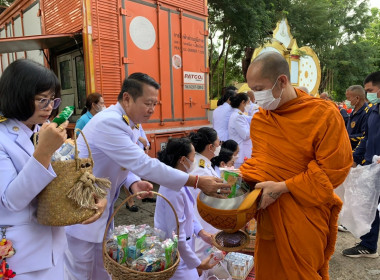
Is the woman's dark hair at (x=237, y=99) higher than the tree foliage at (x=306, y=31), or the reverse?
the tree foliage at (x=306, y=31)

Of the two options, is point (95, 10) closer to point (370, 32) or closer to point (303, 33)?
point (303, 33)

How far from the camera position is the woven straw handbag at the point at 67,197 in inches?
48.0

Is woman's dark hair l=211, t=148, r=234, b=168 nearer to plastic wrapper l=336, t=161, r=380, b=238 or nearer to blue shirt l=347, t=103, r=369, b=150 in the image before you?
plastic wrapper l=336, t=161, r=380, b=238

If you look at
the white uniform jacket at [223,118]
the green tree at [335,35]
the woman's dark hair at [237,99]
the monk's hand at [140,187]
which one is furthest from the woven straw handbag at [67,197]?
the green tree at [335,35]

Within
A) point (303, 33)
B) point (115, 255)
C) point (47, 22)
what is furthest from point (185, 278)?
point (303, 33)

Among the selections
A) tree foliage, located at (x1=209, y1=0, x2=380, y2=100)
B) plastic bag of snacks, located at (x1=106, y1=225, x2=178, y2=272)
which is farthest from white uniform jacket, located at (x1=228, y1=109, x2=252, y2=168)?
tree foliage, located at (x1=209, y1=0, x2=380, y2=100)

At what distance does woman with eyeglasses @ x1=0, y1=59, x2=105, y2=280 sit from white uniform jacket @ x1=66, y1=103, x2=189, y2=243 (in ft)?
2.06

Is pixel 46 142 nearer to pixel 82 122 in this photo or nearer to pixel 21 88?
pixel 21 88

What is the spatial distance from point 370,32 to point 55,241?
33.3m

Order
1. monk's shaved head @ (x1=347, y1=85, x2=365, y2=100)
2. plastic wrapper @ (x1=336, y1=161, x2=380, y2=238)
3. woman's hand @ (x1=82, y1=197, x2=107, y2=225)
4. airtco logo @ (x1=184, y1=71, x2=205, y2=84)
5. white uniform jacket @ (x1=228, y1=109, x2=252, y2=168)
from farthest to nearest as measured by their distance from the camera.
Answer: airtco logo @ (x1=184, y1=71, x2=205, y2=84) < white uniform jacket @ (x1=228, y1=109, x2=252, y2=168) < monk's shaved head @ (x1=347, y1=85, x2=365, y2=100) < plastic wrapper @ (x1=336, y1=161, x2=380, y2=238) < woman's hand @ (x1=82, y1=197, x2=107, y2=225)

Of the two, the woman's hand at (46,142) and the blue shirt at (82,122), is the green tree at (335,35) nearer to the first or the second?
the blue shirt at (82,122)

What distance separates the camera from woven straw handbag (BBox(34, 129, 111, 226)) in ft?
4.00

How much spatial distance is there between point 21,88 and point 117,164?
1.01m

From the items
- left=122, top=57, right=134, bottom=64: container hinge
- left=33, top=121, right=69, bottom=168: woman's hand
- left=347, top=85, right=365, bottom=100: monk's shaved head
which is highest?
left=122, top=57, right=134, bottom=64: container hinge
